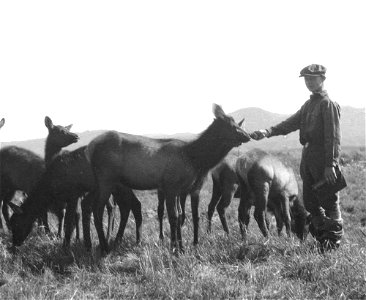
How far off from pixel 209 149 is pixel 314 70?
249cm

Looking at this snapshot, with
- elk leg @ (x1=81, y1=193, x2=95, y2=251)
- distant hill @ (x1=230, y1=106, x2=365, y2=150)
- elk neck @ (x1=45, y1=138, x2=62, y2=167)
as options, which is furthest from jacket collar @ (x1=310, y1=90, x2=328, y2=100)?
distant hill @ (x1=230, y1=106, x2=365, y2=150)

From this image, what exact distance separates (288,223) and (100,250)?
4.24 metres

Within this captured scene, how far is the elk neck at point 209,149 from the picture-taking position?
8.38m

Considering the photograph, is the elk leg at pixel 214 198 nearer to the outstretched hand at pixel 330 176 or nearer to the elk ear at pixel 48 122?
the elk ear at pixel 48 122

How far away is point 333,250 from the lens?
6.39 metres

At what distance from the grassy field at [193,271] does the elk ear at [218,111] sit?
2.07m

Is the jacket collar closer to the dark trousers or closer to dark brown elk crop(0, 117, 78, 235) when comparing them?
the dark trousers

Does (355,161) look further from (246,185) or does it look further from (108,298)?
(108,298)

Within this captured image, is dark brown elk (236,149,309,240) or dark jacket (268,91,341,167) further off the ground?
dark jacket (268,91,341,167)

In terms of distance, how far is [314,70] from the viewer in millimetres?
6676

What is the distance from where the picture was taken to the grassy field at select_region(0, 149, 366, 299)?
18.2 feet

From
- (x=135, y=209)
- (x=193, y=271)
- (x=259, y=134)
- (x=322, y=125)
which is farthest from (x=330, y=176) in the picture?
(x=135, y=209)

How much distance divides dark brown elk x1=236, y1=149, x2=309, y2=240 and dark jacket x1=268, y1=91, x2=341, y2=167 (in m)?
3.01

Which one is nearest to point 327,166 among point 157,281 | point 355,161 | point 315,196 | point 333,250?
point 315,196
